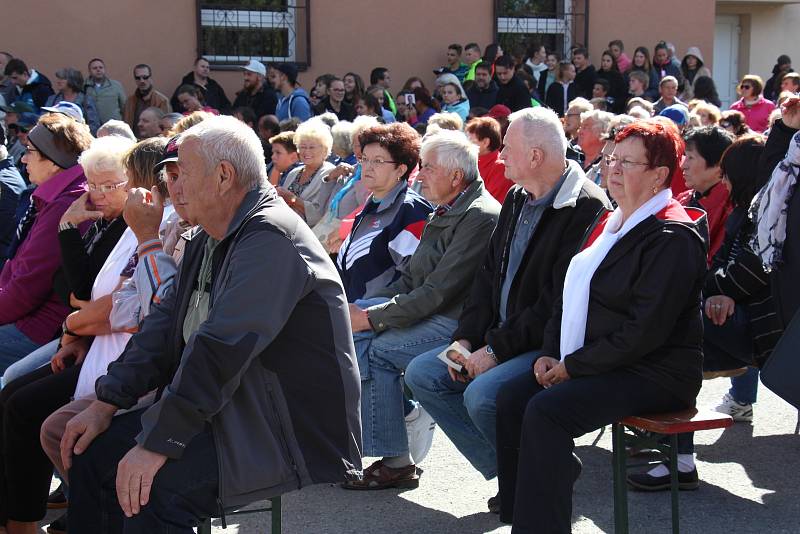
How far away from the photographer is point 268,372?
122 inches

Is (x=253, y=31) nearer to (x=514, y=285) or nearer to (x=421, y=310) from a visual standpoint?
(x=421, y=310)

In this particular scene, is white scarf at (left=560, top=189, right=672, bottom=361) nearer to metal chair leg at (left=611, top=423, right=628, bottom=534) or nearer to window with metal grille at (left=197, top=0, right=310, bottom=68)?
metal chair leg at (left=611, top=423, right=628, bottom=534)

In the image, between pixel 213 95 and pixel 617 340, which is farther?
pixel 213 95

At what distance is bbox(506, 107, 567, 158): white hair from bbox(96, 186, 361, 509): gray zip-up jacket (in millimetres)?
1388

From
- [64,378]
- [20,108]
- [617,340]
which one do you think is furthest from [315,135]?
[20,108]

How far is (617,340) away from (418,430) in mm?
1436

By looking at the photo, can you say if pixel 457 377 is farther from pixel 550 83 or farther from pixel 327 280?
pixel 550 83

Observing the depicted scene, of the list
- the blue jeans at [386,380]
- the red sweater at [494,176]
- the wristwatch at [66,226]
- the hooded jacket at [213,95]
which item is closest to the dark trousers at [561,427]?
the blue jeans at [386,380]

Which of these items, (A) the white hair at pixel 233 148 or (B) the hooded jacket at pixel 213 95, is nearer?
(A) the white hair at pixel 233 148

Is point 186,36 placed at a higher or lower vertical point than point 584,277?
higher

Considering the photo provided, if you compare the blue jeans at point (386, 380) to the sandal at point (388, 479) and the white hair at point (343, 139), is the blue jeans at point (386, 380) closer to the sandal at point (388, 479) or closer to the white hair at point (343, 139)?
the sandal at point (388, 479)

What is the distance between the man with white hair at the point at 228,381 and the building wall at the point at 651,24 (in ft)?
46.2

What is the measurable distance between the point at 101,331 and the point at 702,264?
230 cm

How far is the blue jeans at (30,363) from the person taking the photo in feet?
14.8
